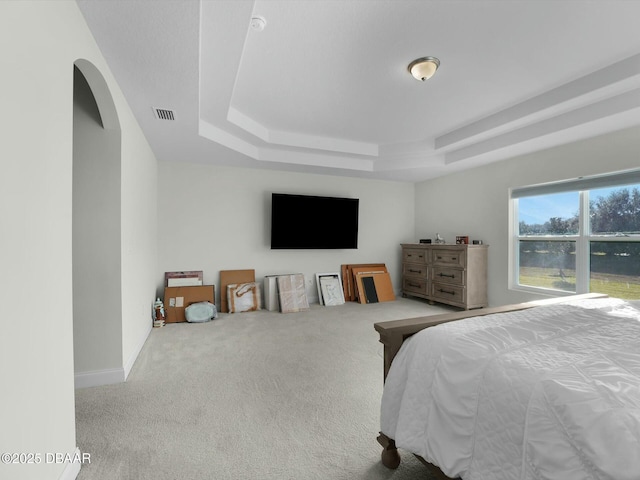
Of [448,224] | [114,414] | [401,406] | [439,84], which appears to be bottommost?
[114,414]

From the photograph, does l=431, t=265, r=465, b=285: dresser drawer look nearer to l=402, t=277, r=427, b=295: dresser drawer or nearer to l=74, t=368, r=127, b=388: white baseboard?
l=402, t=277, r=427, b=295: dresser drawer

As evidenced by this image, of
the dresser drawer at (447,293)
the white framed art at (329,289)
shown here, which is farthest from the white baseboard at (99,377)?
the dresser drawer at (447,293)

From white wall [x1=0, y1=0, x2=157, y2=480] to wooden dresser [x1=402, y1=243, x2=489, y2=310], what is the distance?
4.41 meters

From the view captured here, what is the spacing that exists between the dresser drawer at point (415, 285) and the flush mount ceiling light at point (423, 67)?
3.40 meters

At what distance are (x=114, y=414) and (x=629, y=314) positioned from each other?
→ 3.07 meters

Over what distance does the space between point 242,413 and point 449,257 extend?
3.76 meters

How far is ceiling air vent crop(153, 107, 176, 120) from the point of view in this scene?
263 cm

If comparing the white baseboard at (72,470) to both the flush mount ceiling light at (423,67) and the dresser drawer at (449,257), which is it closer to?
the flush mount ceiling light at (423,67)

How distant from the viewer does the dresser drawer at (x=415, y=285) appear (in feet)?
16.7

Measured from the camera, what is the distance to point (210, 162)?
439 cm

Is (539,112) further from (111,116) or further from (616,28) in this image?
(111,116)

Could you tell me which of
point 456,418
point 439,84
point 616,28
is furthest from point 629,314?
point 439,84

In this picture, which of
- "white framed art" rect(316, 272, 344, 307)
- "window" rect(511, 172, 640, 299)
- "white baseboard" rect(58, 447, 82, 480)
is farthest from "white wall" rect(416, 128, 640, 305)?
"white baseboard" rect(58, 447, 82, 480)

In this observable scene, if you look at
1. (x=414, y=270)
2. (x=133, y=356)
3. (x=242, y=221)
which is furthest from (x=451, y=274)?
(x=133, y=356)
